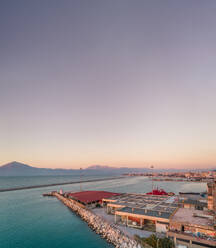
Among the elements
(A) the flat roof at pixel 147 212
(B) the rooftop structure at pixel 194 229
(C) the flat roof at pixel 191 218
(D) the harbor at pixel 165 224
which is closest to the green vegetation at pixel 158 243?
(D) the harbor at pixel 165 224

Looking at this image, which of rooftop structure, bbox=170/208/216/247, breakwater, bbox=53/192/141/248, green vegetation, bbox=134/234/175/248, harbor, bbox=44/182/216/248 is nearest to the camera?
rooftop structure, bbox=170/208/216/247

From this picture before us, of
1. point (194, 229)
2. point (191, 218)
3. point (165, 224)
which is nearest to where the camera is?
point (194, 229)

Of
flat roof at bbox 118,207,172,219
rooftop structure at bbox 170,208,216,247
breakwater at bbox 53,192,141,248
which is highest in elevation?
rooftop structure at bbox 170,208,216,247

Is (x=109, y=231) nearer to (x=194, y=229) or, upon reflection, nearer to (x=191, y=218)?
(x=191, y=218)

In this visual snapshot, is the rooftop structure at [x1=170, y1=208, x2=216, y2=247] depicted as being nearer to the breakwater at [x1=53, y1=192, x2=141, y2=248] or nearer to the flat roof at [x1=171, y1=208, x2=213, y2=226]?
the flat roof at [x1=171, y1=208, x2=213, y2=226]

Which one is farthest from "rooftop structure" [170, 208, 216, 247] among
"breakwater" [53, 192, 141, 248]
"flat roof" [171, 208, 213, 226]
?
"breakwater" [53, 192, 141, 248]

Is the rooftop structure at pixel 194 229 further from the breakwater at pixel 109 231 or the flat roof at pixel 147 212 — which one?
the breakwater at pixel 109 231

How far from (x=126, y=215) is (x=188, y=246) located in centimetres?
1460

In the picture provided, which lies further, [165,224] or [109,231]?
[109,231]

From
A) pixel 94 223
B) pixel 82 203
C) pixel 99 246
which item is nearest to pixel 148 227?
pixel 99 246

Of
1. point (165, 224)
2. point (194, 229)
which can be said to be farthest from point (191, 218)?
point (165, 224)

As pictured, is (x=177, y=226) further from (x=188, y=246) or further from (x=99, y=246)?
(x=99, y=246)

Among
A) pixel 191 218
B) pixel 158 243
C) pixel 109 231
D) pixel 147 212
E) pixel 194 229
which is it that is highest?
pixel 191 218

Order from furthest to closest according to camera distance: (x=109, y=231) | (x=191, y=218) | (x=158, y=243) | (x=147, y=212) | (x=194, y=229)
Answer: (x=147, y=212), (x=109, y=231), (x=191, y=218), (x=194, y=229), (x=158, y=243)
